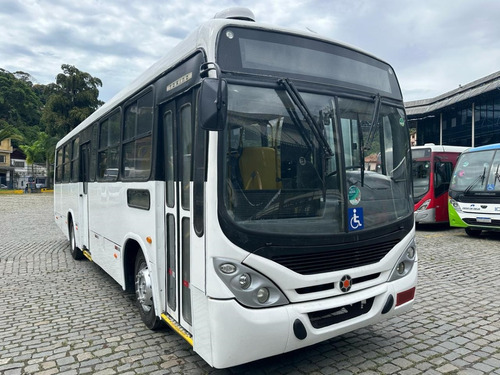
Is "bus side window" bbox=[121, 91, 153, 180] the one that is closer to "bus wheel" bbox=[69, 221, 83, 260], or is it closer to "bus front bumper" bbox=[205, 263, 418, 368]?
"bus front bumper" bbox=[205, 263, 418, 368]

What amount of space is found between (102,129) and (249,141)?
3840 millimetres

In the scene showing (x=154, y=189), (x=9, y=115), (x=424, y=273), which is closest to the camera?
(x=154, y=189)

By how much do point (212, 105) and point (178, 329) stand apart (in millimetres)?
2007

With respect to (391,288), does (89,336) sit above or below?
below

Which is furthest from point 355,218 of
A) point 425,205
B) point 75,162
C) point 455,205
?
point 425,205

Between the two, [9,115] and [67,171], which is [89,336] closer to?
[67,171]

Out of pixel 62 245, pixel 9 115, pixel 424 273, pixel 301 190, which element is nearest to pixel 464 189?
pixel 424 273

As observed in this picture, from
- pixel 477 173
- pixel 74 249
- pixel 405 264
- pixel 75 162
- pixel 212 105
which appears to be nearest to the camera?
pixel 212 105

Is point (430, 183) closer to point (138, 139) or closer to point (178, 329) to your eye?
point (138, 139)

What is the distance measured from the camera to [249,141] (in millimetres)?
3062

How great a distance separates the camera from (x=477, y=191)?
10859mm

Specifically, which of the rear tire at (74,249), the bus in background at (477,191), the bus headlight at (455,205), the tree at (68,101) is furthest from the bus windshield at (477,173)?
the tree at (68,101)

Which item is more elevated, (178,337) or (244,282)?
(244,282)

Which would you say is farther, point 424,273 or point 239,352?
point 424,273
